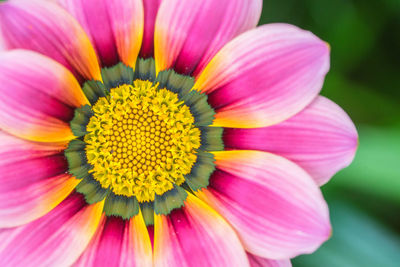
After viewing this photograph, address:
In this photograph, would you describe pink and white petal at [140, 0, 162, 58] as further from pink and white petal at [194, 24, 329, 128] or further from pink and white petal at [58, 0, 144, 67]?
pink and white petal at [194, 24, 329, 128]

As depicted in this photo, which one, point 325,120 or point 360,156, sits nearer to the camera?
point 325,120

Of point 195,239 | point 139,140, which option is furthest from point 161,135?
point 195,239

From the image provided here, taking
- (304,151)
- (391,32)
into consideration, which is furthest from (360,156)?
(391,32)

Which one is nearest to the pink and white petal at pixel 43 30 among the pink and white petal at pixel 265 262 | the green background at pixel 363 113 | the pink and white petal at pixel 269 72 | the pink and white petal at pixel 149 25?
the pink and white petal at pixel 149 25

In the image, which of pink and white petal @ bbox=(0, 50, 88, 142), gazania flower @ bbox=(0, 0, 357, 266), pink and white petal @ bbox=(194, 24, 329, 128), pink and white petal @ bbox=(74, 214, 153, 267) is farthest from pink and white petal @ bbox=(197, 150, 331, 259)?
pink and white petal @ bbox=(0, 50, 88, 142)

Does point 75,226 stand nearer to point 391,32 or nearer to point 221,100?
point 221,100
